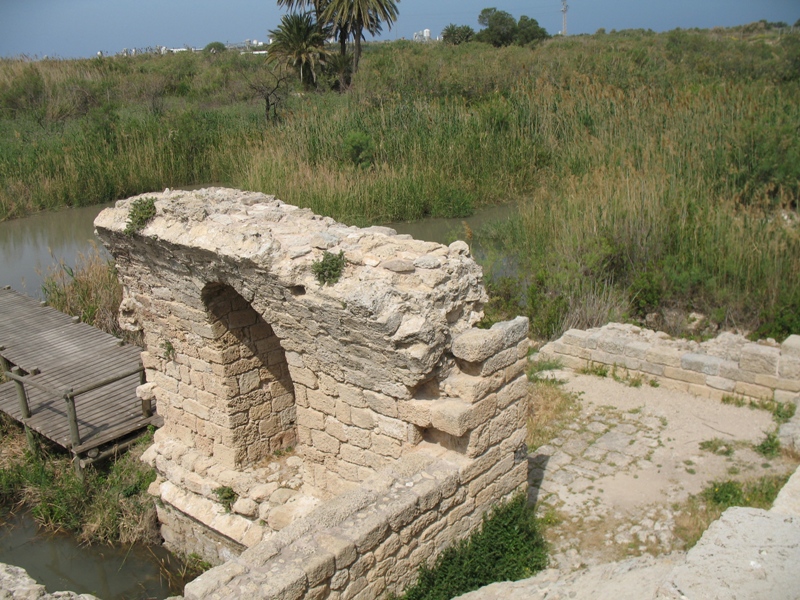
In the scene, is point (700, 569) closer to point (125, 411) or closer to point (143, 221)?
point (143, 221)

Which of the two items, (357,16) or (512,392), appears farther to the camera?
(357,16)

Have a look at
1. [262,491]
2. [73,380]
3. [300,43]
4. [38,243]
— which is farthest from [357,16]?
[262,491]

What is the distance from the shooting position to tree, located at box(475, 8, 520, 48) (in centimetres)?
4191

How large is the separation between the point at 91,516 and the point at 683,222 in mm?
7996

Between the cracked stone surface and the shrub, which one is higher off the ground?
the shrub

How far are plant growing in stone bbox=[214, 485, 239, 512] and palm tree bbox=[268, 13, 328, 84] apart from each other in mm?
22069

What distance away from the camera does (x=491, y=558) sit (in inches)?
176

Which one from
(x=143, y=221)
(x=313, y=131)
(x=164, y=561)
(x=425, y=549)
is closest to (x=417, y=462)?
(x=425, y=549)

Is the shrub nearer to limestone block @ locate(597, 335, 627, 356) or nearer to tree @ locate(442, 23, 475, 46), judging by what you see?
limestone block @ locate(597, 335, 627, 356)

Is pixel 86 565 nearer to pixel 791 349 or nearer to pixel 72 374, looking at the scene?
pixel 72 374

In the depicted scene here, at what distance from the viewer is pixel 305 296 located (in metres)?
4.45

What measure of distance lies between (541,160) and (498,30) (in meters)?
29.9

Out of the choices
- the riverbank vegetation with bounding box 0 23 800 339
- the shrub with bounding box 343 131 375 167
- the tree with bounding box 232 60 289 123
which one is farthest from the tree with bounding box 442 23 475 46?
the shrub with bounding box 343 131 375 167

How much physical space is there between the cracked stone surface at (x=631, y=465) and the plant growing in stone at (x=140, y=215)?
3.57 metres
